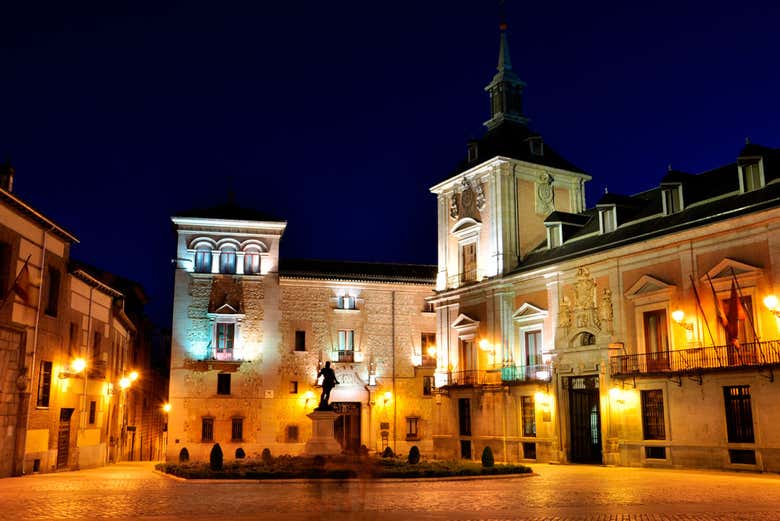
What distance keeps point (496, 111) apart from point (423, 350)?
52.6ft

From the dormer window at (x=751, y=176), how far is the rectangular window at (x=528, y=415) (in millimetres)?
14132

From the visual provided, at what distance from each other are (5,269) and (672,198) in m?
25.4

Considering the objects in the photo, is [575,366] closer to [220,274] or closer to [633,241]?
[633,241]

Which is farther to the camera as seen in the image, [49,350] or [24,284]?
[49,350]

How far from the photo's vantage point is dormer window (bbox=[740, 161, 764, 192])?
29.0 m

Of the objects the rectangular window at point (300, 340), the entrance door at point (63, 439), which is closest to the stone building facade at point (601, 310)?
the rectangular window at point (300, 340)

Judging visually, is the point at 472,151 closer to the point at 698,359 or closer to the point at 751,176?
the point at 751,176

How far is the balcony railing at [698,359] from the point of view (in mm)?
26516

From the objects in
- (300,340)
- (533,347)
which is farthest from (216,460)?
(300,340)

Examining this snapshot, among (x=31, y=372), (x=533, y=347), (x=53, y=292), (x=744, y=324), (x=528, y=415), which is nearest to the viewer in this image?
(x=31, y=372)

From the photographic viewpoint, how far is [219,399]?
154 ft

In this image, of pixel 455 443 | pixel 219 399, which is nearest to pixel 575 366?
pixel 455 443

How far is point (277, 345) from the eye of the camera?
1921 inches

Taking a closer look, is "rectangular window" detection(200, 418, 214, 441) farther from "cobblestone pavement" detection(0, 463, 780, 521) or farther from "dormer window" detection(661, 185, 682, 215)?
"dormer window" detection(661, 185, 682, 215)
